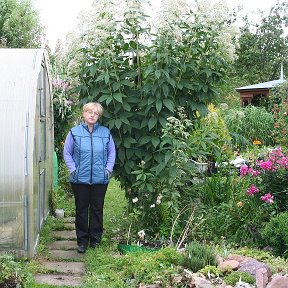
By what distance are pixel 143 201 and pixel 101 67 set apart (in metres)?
1.69

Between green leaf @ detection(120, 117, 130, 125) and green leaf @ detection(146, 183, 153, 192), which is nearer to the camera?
green leaf @ detection(146, 183, 153, 192)

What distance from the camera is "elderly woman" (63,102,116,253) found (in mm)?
5945

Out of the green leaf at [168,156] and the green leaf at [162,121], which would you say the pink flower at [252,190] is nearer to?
the green leaf at [168,156]

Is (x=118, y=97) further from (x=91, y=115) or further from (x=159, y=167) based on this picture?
(x=159, y=167)

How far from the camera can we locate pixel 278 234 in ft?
18.8

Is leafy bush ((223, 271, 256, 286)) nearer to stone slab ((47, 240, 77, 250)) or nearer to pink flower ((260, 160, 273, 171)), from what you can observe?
pink flower ((260, 160, 273, 171))

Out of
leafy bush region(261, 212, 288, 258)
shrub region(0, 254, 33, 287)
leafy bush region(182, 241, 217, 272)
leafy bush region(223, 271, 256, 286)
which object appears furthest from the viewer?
leafy bush region(261, 212, 288, 258)

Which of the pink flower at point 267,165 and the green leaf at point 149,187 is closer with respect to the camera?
the green leaf at point 149,187

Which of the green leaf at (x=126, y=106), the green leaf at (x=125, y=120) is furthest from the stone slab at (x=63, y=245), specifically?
the green leaf at (x=126, y=106)

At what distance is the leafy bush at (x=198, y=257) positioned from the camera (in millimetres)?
4832

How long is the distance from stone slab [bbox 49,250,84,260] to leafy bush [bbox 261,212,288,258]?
81.4 inches

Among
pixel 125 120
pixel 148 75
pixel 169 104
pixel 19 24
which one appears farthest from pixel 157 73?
pixel 19 24

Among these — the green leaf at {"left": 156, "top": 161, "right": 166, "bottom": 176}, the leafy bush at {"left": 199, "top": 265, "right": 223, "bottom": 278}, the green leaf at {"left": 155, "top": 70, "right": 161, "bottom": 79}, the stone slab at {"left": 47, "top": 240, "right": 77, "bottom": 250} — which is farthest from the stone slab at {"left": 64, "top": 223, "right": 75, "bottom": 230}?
the leafy bush at {"left": 199, "top": 265, "right": 223, "bottom": 278}

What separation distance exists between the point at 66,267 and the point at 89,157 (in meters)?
1.21
